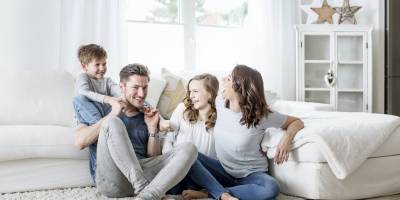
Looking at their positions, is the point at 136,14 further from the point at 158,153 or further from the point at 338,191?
the point at 338,191

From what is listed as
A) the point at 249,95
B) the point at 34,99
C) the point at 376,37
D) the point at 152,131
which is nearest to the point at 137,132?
the point at 152,131

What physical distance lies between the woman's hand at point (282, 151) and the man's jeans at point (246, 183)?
98mm

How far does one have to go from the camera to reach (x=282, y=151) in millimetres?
2627

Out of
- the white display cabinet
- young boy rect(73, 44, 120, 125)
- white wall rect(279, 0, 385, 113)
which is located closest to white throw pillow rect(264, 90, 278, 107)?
the white display cabinet

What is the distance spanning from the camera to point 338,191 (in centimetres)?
265

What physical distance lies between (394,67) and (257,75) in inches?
94.1

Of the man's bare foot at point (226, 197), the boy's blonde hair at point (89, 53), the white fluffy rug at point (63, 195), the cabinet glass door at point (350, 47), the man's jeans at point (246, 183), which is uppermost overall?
the cabinet glass door at point (350, 47)

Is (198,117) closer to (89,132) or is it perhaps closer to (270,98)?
(89,132)

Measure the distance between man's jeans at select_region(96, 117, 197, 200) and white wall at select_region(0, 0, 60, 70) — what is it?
5.23ft

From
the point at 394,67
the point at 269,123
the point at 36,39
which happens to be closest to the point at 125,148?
the point at 269,123

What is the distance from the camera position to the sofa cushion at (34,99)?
3359 mm

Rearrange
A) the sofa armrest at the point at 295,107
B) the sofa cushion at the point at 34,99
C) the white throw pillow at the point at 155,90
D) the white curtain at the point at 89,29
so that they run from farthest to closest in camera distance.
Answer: the white curtain at the point at 89,29 → the sofa armrest at the point at 295,107 → the white throw pillow at the point at 155,90 → the sofa cushion at the point at 34,99

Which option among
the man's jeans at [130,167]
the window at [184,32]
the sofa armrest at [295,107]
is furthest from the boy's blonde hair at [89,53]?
the sofa armrest at [295,107]

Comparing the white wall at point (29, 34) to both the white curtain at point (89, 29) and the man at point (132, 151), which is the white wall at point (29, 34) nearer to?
the white curtain at point (89, 29)
